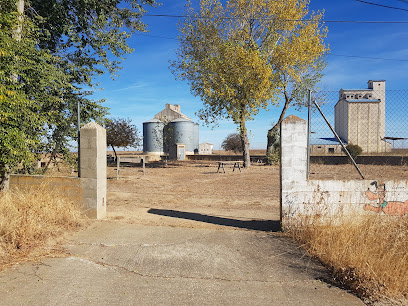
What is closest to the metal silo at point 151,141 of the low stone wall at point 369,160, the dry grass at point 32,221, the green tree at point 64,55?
the low stone wall at point 369,160

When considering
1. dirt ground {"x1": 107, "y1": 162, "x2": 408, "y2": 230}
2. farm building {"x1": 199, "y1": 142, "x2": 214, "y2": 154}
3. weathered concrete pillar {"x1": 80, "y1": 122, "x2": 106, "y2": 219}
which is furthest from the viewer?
farm building {"x1": 199, "y1": 142, "x2": 214, "y2": 154}

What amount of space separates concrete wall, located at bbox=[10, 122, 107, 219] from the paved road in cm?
113

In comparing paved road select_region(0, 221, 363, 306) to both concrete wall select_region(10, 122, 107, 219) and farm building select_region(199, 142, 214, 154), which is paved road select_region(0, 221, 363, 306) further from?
farm building select_region(199, 142, 214, 154)

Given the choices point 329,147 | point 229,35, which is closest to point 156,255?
point 229,35

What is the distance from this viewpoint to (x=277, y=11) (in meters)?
21.7

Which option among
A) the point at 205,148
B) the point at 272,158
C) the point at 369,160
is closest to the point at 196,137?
the point at 205,148

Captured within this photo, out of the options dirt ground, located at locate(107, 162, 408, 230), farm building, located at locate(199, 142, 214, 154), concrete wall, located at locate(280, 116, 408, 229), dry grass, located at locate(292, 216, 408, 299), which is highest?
farm building, located at locate(199, 142, 214, 154)

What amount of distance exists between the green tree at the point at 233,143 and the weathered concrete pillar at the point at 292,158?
127ft

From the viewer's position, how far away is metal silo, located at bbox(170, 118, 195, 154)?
40.5 metres

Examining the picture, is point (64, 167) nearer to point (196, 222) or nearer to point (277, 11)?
point (196, 222)

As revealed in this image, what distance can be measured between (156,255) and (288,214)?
2514 millimetres

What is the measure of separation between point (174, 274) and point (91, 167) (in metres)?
3.42

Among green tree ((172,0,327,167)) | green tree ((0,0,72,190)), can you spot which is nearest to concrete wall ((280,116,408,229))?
green tree ((0,0,72,190))

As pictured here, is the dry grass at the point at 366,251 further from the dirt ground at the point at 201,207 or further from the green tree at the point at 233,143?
the green tree at the point at 233,143
